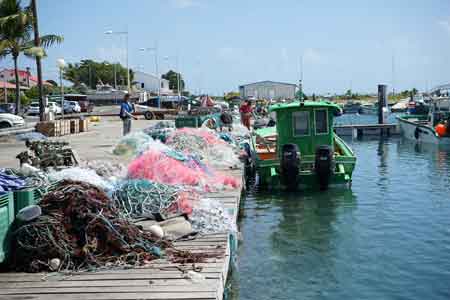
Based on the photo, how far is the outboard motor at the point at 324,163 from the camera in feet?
46.4

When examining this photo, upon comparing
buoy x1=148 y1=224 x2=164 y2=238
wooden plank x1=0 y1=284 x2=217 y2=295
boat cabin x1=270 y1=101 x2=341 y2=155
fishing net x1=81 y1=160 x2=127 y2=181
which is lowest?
wooden plank x1=0 y1=284 x2=217 y2=295

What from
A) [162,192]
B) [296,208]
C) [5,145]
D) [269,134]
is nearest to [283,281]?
[162,192]

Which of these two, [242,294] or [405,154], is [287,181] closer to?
[242,294]

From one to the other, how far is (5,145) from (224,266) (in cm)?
1725

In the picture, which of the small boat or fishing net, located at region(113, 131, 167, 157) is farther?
the small boat

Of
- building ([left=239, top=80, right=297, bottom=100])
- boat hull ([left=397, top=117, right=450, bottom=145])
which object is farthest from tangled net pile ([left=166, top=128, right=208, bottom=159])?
building ([left=239, top=80, right=297, bottom=100])

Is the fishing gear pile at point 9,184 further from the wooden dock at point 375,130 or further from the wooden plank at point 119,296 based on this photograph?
the wooden dock at point 375,130

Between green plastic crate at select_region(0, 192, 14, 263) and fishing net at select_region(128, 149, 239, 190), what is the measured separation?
395cm

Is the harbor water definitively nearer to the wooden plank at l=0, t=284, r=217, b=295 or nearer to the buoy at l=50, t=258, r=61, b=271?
the wooden plank at l=0, t=284, r=217, b=295

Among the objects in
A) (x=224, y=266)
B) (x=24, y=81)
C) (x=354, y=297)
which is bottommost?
(x=354, y=297)

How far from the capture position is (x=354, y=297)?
312 inches

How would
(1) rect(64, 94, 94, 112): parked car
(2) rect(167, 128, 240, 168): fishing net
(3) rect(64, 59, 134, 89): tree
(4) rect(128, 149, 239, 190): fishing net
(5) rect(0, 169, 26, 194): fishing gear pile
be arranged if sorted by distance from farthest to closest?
(3) rect(64, 59, 134, 89): tree → (1) rect(64, 94, 94, 112): parked car → (2) rect(167, 128, 240, 168): fishing net → (4) rect(128, 149, 239, 190): fishing net → (5) rect(0, 169, 26, 194): fishing gear pile

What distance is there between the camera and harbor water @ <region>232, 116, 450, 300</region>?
829cm

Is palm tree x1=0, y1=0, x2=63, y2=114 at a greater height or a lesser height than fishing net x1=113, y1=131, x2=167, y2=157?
greater
